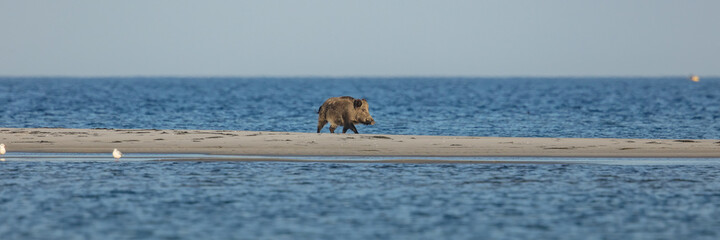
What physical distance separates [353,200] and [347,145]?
887cm

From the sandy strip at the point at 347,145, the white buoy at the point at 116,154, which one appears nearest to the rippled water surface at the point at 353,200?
the white buoy at the point at 116,154

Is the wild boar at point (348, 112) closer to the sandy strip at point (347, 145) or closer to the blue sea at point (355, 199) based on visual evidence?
the sandy strip at point (347, 145)

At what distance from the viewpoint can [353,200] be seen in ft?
55.7

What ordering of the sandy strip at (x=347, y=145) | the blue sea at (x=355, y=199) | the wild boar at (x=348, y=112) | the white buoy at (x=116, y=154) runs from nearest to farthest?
the blue sea at (x=355, y=199) → the white buoy at (x=116, y=154) → the sandy strip at (x=347, y=145) → the wild boar at (x=348, y=112)

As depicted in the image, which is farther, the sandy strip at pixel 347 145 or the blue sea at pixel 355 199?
the sandy strip at pixel 347 145

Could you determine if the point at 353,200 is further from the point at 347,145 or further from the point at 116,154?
the point at 347,145

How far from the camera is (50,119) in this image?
1889 inches

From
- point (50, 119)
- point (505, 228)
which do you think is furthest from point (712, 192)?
point (50, 119)

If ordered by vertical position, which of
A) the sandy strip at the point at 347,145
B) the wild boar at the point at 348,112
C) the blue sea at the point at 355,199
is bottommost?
the sandy strip at the point at 347,145

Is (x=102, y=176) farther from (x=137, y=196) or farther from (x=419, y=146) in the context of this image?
(x=419, y=146)

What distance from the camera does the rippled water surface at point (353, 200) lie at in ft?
46.0

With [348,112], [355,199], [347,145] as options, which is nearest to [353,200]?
[355,199]

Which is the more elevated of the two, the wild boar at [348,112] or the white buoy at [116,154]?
the wild boar at [348,112]

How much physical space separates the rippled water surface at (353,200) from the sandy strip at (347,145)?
232 centimetres
